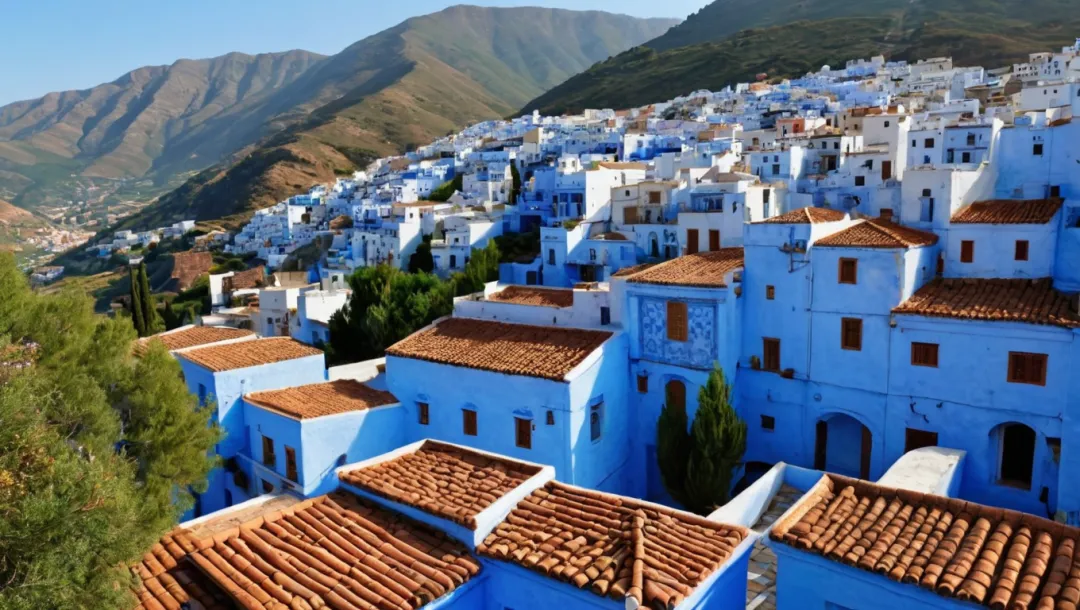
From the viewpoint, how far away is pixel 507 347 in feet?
64.1

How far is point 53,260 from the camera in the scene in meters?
121

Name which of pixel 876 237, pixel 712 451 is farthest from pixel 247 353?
pixel 876 237

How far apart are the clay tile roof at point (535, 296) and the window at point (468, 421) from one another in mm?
4239

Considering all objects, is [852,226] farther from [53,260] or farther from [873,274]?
[53,260]

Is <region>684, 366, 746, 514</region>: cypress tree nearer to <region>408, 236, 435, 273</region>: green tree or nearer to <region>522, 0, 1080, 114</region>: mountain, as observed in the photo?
<region>408, 236, 435, 273</region>: green tree

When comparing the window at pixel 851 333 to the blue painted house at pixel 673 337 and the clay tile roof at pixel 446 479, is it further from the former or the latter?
the clay tile roof at pixel 446 479

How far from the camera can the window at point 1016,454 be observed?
16078mm

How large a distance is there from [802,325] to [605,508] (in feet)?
34.8

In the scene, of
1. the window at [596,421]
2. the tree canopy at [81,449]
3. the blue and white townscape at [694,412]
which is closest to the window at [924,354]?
the blue and white townscape at [694,412]

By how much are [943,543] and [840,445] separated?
1090cm

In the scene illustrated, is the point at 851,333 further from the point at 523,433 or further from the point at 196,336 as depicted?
the point at 196,336

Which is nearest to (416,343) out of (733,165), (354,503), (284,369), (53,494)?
(284,369)

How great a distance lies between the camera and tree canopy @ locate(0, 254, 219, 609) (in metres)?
6.57

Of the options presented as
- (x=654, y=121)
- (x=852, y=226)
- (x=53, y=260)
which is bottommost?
(x=53, y=260)
